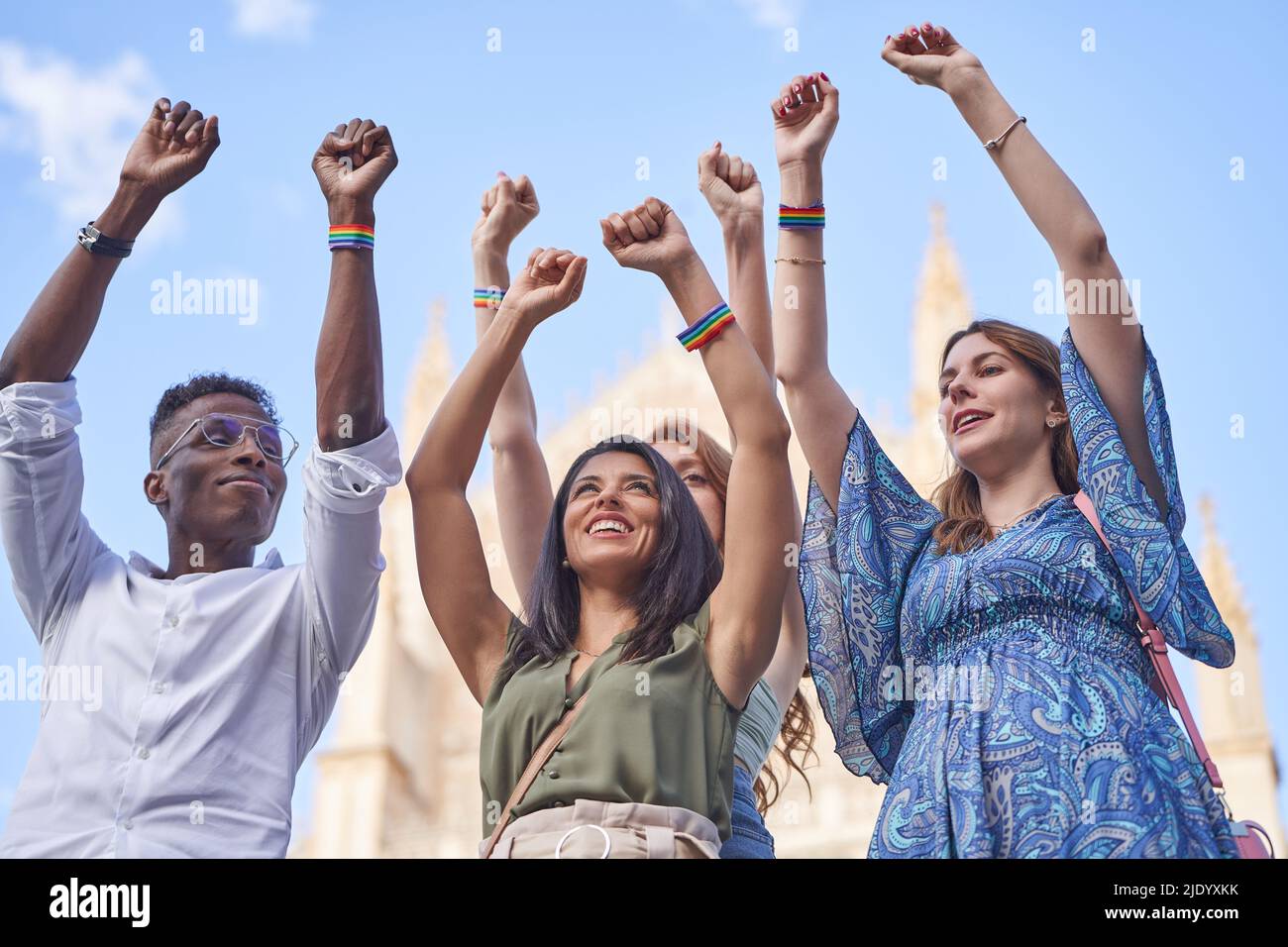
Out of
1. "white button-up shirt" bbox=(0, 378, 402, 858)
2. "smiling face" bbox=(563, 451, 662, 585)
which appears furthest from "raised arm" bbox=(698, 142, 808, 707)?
"white button-up shirt" bbox=(0, 378, 402, 858)

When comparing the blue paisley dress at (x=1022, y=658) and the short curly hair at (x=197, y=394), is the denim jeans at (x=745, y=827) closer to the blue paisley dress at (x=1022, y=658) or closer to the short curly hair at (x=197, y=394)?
the blue paisley dress at (x=1022, y=658)

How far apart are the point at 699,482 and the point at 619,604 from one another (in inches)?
24.4

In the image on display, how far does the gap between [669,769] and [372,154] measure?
1.72 meters

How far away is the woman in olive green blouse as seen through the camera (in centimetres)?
361

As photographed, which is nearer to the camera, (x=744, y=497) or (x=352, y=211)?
(x=744, y=497)

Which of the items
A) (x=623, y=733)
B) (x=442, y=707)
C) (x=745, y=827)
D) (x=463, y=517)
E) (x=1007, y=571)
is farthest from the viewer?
(x=442, y=707)

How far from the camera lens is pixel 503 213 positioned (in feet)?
15.8

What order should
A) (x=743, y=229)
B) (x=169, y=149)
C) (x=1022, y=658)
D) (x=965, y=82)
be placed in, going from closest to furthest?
(x=1022, y=658), (x=965, y=82), (x=169, y=149), (x=743, y=229)

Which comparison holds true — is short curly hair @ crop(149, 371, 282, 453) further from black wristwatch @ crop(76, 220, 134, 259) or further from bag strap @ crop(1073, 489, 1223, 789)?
bag strap @ crop(1073, 489, 1223, 789)

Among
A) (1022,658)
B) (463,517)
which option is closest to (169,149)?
(463,517)

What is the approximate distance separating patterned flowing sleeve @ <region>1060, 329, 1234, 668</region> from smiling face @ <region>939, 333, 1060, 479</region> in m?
0.13

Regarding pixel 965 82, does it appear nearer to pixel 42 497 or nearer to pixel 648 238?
pixel 648 238

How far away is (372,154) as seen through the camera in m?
4.32
